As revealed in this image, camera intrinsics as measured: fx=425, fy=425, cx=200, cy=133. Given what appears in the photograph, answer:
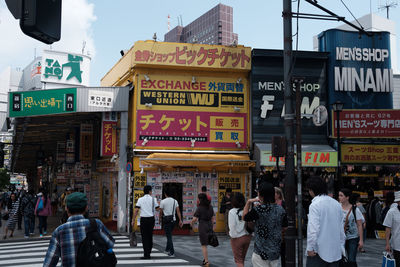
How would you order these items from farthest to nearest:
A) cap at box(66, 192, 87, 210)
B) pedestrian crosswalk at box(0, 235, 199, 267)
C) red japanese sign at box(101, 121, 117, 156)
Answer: red japanese sign at box(101, 121, 117, 156)
pedestrian crosswalk at box(0, 235, 199, 267)
cap at box(66, 192, 87, 210)

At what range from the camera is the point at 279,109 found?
18984 mm

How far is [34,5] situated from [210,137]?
16.3m

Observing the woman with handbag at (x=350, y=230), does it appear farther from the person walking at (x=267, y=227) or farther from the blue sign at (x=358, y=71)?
the blue sign at (x=358, y=71)

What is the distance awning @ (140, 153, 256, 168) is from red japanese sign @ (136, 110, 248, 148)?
0.77 m

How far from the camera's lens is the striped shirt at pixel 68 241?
4113 millimetres

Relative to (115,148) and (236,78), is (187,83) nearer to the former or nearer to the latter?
(236,78)

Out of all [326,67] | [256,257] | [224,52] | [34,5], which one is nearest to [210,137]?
[224,52]

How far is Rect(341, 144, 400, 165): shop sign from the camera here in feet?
61.1

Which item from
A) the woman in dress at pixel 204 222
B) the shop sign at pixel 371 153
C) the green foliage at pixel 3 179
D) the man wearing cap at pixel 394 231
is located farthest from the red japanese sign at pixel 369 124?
the green foliage at pixel 3 179

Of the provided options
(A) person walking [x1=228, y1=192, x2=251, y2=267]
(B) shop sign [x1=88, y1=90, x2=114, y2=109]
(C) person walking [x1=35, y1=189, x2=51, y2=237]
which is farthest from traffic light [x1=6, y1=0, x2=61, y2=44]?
(B) shop sign [x1=88, y1=90, x2=114, y2=109]

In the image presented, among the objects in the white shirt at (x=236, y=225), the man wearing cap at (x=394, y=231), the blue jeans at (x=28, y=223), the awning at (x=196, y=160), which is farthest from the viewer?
the awning at (x=196, y=160)

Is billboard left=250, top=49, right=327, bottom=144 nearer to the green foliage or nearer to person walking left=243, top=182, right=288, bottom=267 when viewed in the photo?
person walking left=243, top=182, right=288, bottom=267

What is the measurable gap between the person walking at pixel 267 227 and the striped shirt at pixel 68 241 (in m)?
2.70

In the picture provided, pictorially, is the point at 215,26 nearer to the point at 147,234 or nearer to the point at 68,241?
the point at 147,234
